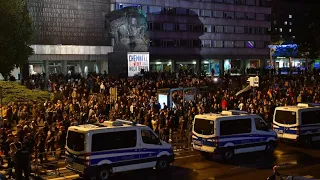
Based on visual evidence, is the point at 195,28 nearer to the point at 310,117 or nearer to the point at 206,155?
the point at 310,117

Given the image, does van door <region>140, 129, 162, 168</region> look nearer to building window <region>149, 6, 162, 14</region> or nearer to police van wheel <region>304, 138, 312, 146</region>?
police van wheel <region>304, 138, 312, 146</region>

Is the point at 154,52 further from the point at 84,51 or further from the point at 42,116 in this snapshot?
the point at 42,116

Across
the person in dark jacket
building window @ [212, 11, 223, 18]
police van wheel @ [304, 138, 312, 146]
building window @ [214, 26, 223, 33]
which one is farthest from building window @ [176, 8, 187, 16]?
the person in dark jacket

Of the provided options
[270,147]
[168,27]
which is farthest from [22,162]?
[168,27]

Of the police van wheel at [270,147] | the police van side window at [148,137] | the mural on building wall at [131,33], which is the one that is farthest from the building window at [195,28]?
the police van side window at [148,137]

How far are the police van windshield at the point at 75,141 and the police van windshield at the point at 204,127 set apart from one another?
6.23 meters

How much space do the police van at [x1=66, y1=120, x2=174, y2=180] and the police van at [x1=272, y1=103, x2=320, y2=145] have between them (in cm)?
853

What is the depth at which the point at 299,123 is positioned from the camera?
77.4ft

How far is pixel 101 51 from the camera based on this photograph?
233 feet

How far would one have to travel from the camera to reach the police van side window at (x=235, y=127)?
20188 millimetres

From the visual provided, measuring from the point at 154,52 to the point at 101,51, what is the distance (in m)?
10.9

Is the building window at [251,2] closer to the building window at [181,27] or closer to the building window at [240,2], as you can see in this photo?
the building window at [240,2]

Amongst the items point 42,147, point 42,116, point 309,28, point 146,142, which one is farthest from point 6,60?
point 309,28

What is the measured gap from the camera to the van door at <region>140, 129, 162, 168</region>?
1780 centimetres
